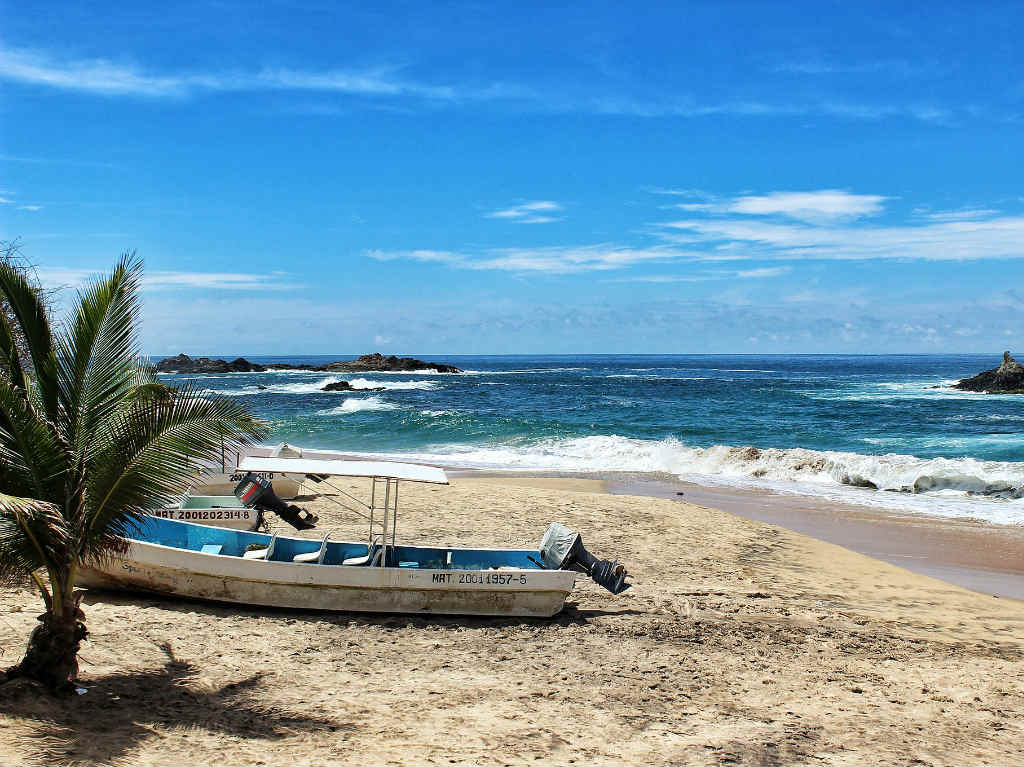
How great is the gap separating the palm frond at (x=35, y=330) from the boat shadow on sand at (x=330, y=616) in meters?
4.07

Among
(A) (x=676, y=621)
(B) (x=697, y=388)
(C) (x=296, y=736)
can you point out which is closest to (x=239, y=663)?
(C) (x=296, y=736)

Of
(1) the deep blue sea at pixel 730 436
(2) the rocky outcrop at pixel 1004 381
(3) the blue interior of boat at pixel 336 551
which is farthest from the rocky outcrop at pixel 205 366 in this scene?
(3) the blue interior of boat at pixel 336 551

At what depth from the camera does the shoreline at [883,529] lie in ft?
43.2

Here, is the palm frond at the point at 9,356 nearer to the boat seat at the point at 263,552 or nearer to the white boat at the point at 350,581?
the white boat at the point at 350,581

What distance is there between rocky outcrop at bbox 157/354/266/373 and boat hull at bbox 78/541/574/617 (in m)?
99.5

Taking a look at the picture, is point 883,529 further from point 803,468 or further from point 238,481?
point 238,481

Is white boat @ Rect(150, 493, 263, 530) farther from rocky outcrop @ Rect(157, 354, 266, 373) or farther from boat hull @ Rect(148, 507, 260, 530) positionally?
rocky outcrop @ Rect(157, 354, 266, 373)

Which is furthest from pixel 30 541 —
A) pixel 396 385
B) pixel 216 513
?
pixel 396 385

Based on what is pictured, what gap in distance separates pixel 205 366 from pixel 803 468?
98738mm

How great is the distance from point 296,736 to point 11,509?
2.86 meters

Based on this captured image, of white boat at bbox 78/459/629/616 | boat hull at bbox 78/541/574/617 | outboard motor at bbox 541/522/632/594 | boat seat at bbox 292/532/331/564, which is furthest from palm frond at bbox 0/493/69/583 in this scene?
outboard motor at bbox 541/522/632/594

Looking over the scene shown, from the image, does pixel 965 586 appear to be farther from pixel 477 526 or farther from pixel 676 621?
pixel 477 526

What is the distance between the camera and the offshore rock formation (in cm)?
9900

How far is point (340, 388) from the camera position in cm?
6203
